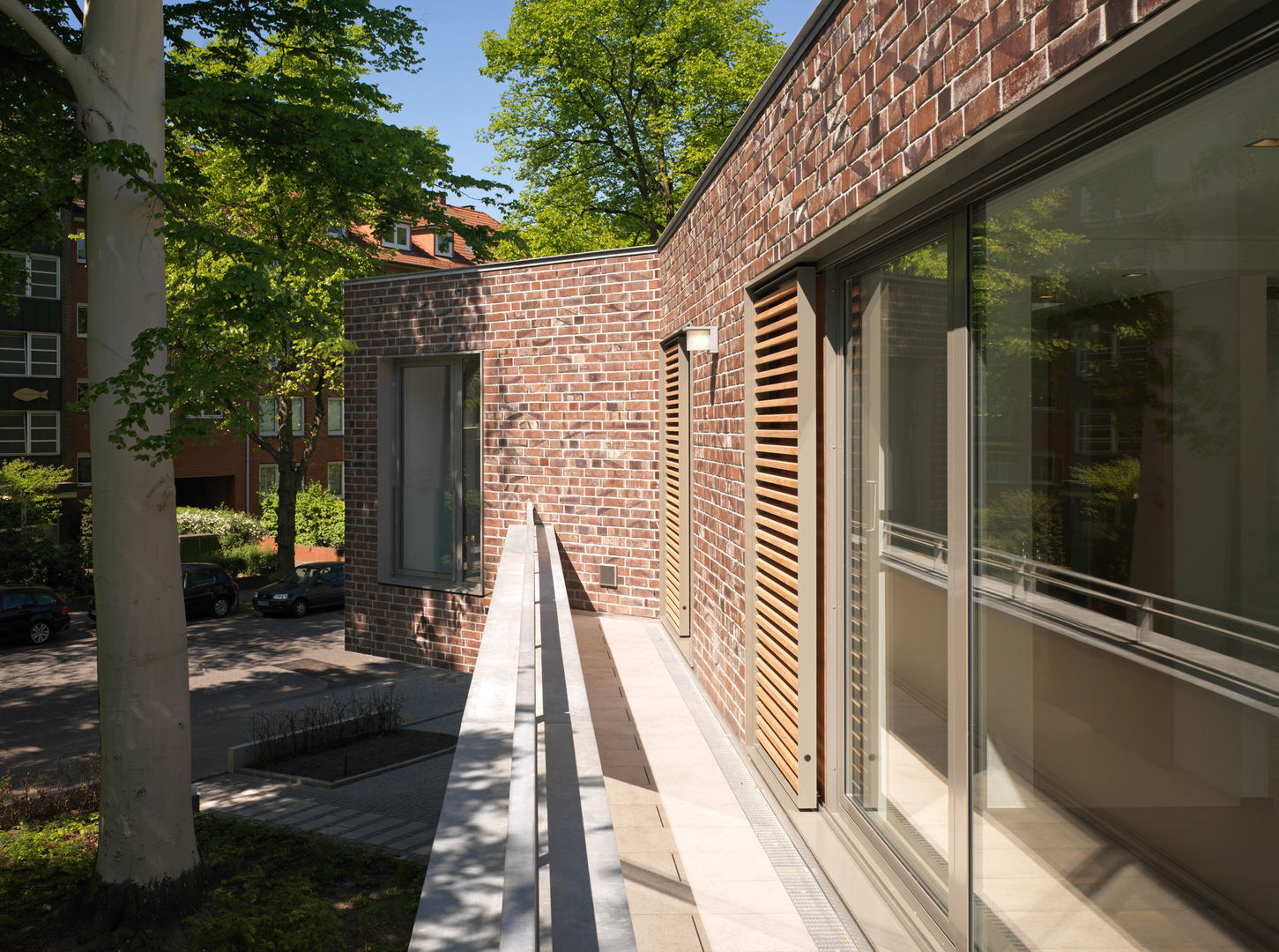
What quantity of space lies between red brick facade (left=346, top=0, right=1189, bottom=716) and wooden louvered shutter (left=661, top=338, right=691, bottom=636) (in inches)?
14.3

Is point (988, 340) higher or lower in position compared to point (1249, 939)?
higher

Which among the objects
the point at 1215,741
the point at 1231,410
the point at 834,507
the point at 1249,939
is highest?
the point at 1231,410

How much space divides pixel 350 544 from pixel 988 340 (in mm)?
11957

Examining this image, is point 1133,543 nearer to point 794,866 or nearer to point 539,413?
point 794,866

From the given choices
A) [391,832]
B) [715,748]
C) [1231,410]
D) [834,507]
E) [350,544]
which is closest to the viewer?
[1231,410]

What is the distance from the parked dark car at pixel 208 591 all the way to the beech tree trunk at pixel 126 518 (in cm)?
1671

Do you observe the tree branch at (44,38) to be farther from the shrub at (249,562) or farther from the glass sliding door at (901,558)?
the shrub at (249,562)

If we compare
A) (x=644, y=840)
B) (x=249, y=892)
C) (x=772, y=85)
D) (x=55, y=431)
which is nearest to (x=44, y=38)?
(x=772, y=85)

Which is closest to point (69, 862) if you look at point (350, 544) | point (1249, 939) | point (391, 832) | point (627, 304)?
point (391, 832)

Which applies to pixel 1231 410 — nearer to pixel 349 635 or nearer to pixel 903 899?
pixel 903 899

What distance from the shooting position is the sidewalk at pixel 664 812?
3846 mm

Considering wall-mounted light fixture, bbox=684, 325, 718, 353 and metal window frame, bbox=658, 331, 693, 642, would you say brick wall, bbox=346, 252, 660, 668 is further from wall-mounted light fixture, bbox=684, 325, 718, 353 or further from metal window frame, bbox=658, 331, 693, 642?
wall-mounted light fixture, bbox=684, 325, 718, 353

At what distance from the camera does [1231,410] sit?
196cm

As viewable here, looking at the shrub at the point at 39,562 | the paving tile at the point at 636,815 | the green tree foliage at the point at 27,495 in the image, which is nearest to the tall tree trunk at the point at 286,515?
the shrub at the point at 39,562
